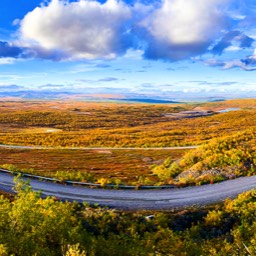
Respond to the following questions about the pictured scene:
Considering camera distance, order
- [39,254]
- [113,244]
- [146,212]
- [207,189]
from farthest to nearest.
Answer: [207,189], [146,212], [113,244], [39,254]

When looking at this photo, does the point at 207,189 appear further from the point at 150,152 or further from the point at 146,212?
the point at 150,152

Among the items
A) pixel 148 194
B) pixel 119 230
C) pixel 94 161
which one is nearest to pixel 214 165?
pixel 148 194

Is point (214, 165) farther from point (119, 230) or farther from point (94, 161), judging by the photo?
point (94, 161)

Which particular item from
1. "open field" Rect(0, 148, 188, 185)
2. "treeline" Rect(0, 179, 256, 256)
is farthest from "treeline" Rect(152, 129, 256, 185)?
"treeline" Rect(0, 179, 256, 256)

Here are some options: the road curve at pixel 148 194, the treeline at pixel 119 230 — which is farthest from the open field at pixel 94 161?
the treeline at pixel 119 230

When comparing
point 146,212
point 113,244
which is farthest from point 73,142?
point 113,244

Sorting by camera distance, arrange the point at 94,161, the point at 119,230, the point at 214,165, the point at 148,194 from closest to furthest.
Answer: the point at 119,230 < the point at 148,194 < the point at 214,165 < the point at 94,161

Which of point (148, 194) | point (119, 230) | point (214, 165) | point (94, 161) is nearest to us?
point (119, 230)
